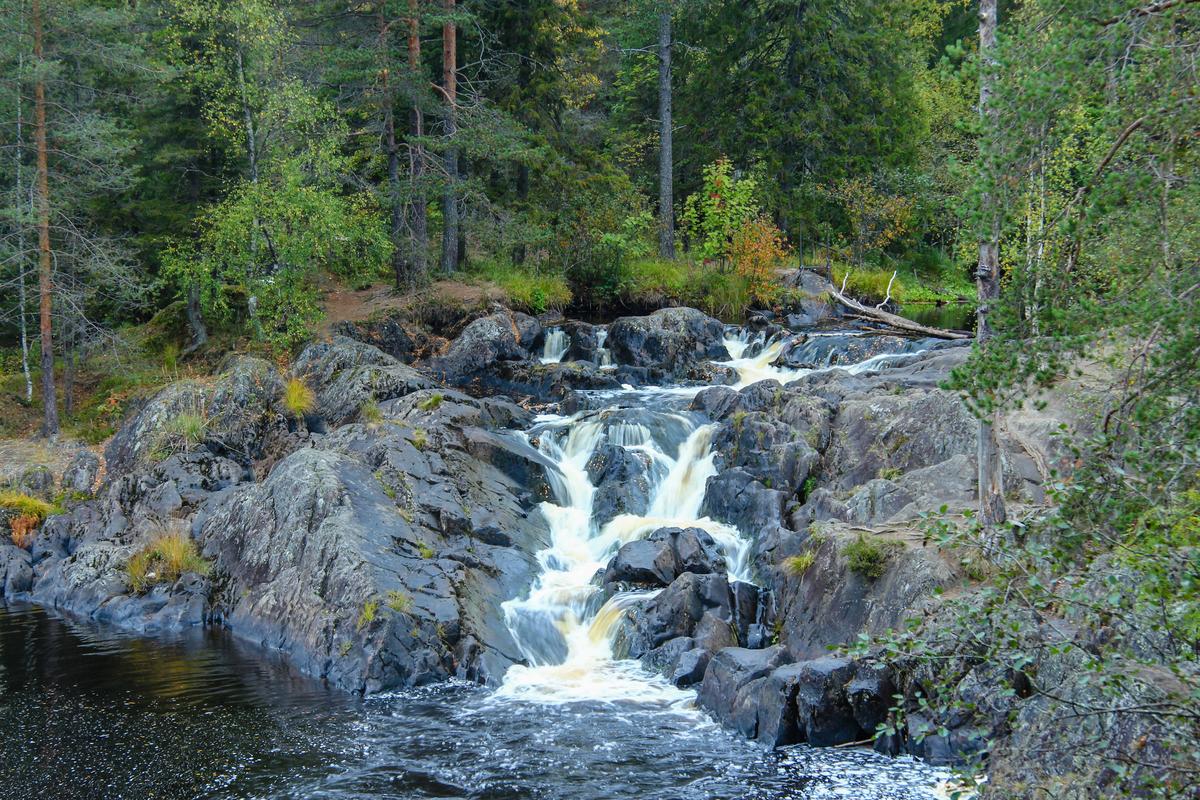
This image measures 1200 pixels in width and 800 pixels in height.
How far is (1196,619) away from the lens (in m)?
5.11

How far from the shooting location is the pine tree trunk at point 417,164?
2702 centimetres

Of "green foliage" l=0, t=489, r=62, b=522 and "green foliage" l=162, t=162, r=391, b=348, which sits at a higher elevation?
"green foliage" l=162, t=162, r=391, b=348

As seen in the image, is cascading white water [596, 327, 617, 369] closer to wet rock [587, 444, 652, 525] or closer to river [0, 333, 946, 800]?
wet rock [587, 444, 652, 525]

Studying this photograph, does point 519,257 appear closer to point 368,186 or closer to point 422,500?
point 368,186

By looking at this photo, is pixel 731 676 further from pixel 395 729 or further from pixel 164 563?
pixel 164 563

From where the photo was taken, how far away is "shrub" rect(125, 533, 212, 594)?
54.7ft

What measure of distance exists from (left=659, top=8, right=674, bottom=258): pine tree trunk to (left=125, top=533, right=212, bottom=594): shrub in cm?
2001

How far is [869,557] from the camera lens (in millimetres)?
12562

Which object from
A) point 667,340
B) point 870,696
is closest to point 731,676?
point 870,696

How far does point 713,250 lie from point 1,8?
65.1 feet

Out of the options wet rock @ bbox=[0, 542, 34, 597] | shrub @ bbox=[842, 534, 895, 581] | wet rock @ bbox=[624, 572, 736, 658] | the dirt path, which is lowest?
wet rock @ bbox=[0, 542, 34, 597]

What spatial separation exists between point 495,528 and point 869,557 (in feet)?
22.4

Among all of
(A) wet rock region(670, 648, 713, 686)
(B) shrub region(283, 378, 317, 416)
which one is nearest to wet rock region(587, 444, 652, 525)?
(A) wet rock region(670, 648, 713, 686)

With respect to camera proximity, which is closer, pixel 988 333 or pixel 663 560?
pixel 988 333
